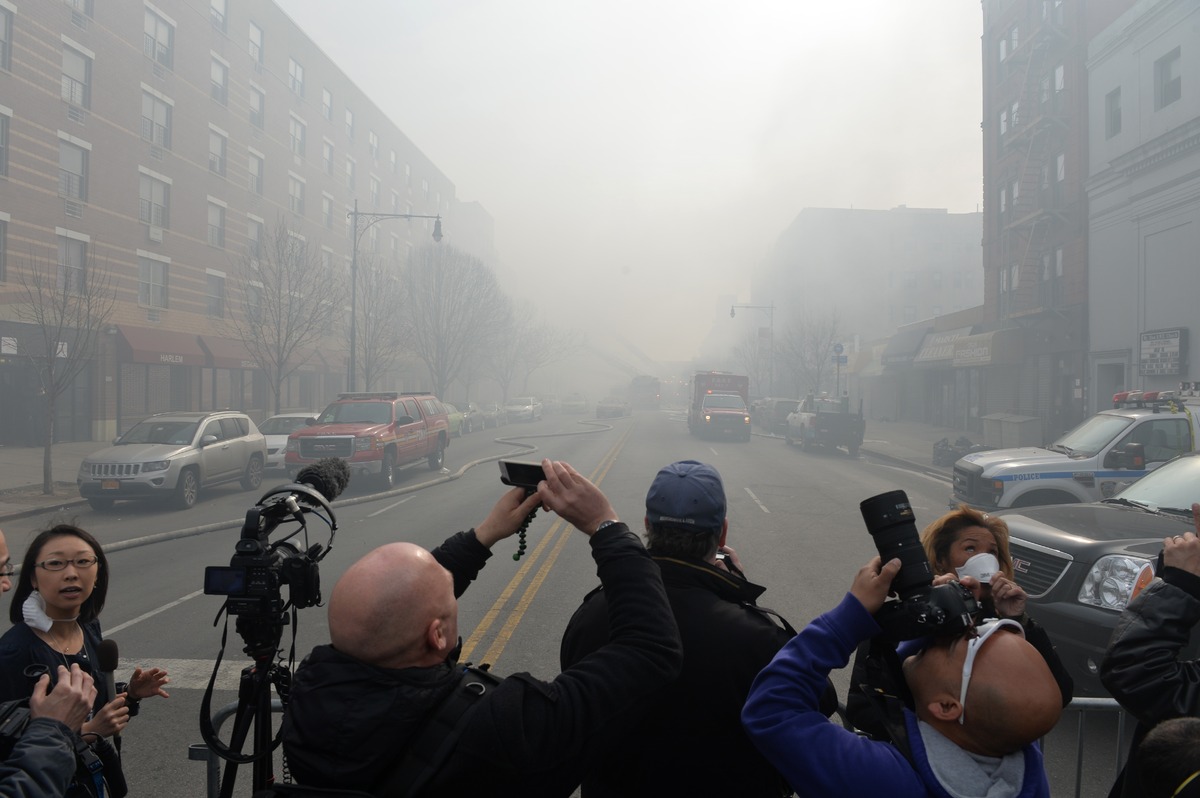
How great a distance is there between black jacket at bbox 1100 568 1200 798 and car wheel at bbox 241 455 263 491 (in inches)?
678

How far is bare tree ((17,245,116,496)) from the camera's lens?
16609 mm

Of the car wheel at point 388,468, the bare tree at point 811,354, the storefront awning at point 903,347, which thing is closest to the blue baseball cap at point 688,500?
the car wheel at point 388,468

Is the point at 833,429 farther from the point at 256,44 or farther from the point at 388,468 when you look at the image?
the point at 256,44

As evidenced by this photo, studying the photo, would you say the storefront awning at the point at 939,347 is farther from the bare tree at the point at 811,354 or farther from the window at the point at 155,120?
the window at the point at 155,120

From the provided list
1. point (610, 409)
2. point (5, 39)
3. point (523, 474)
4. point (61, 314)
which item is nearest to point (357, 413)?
point (61, 314)

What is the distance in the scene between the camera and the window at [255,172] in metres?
39.2

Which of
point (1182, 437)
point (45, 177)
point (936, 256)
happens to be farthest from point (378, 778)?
point (936, 256)

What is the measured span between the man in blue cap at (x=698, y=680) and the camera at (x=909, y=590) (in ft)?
1.63

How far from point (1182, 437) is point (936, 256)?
81.1m

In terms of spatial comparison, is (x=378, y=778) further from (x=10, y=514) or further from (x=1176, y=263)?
(x=1176, y=263)

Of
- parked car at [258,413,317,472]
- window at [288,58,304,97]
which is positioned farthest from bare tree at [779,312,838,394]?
window at [288,58,304,97]

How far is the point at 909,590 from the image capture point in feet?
5.85

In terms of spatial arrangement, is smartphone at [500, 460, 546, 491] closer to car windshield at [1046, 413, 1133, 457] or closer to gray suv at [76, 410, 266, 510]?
car windshield at [1046, 413, 1133, 457]

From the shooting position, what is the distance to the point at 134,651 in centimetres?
641
